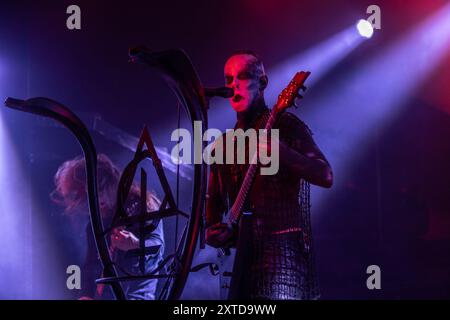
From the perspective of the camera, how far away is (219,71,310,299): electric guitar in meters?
2.33

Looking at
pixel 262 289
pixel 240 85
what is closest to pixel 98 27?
pixel 240 85

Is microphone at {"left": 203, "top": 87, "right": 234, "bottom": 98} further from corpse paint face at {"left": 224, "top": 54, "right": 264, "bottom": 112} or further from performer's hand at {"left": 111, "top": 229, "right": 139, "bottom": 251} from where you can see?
performer's hand at {"left": 111, "top": 229, "right": 139, "bottom": 251}

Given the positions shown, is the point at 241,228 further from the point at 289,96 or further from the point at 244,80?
the point at 244,80

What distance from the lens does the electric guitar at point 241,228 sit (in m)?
2.33

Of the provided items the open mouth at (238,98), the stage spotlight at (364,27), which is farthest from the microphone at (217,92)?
the stage spotlight at (364,27)

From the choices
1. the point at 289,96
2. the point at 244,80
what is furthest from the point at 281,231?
the point at 244,80

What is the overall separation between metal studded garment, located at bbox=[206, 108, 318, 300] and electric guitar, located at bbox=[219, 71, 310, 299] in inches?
1.5

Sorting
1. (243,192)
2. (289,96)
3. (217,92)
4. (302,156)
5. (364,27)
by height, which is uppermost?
(364,27)

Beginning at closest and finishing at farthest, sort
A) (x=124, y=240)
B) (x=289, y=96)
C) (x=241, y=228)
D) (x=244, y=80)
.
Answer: (x=241, y=228) → (x=289, y=96) → (x=244, y=80) → (x=124, y=240)

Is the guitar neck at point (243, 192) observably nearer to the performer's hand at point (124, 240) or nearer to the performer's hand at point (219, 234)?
the performer's hand at point (219, 234)

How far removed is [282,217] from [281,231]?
0.06 m

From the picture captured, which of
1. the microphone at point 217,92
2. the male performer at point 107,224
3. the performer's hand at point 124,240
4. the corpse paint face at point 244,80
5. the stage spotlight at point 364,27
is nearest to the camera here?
the microphone at point 217,92

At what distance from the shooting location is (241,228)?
2.36 m

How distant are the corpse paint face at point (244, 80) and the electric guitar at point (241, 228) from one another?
19 cm
